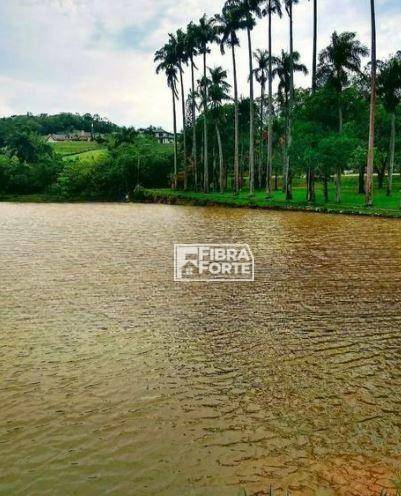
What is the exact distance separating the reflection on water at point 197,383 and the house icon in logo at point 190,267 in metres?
1.16

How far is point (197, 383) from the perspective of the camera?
6.38 meters

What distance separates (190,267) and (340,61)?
26.2 m

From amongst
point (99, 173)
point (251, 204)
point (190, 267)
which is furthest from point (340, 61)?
point (99, 173)

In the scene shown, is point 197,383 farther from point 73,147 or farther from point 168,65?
point 73,147

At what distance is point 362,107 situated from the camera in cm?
3675

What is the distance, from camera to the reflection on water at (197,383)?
4441mm

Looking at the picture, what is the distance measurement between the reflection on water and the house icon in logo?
45.7 inches

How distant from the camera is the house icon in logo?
14.2 metres

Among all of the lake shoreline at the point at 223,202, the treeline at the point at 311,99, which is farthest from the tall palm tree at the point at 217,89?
the lake shoreline at the point at 223,202

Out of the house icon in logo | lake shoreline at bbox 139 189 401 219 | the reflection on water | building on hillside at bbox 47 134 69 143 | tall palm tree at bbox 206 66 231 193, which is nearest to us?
the reflection on water

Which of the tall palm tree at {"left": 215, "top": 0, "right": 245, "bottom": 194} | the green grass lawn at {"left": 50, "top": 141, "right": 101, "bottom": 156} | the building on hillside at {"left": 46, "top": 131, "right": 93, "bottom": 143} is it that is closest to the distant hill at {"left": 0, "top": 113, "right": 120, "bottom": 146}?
the building on hillside at {"left": 46, "top": 131, "right": 93, "bottom": 143}

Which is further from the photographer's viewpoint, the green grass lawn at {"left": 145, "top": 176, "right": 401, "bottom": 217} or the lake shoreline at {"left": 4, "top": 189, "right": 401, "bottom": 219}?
the green grass lawn at {"left": 145, "top": 176, "right": 401, "bottom": 217}

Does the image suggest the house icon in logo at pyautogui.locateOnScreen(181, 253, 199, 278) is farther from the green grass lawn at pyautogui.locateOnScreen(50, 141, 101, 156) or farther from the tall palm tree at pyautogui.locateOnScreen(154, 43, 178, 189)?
the green grass lawn at pyautogui.locateOnScreen(50, 141, 101, 156)

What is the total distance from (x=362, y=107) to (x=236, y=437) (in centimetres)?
3647
